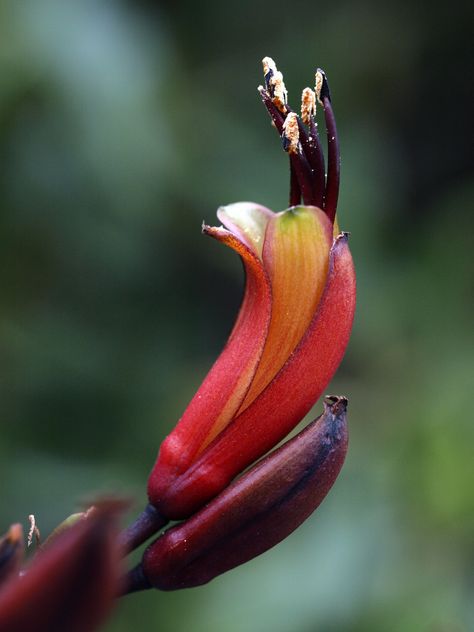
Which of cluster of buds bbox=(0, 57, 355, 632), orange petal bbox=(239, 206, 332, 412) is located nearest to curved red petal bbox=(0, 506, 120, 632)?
cluster of buds bbox=(0, 57, 355, 632)

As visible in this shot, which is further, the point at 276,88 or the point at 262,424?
the point at 276,88

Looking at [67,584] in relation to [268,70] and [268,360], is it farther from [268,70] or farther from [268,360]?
[268,70]

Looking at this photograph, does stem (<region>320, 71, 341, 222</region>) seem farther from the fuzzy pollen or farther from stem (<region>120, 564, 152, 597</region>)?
stem (<region>120, 564, 152, 597</region>)

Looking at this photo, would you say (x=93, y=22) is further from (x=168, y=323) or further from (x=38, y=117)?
(x=168, y=323)

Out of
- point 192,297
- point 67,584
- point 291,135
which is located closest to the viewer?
point 67,584

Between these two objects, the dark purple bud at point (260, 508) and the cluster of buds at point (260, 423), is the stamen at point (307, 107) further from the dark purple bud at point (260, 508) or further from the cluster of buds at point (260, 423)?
the dark purple bud at point (260, 508)

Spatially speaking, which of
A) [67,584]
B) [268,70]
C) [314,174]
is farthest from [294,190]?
[67,584]

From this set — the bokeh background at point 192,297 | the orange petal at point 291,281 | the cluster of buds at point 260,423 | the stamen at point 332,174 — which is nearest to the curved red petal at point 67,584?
the cluster of buds at point 260,423
